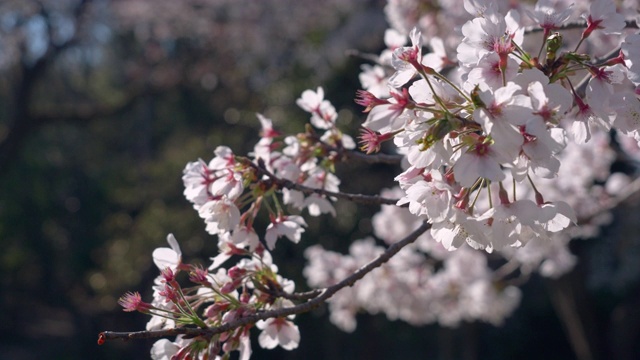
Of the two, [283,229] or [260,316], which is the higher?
[283,229]

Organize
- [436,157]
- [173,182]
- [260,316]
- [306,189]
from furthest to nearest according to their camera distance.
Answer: [173,182] → [306,189] → [260,316] → [436,157]

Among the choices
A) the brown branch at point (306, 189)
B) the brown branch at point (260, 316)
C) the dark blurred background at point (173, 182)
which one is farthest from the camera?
the dark blurred background at point (173, 182)

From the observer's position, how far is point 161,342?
3.96ft

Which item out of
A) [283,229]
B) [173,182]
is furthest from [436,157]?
[173,182]

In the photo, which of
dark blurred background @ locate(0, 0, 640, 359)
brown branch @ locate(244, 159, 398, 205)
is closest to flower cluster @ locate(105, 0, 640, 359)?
brown branch @ locate(244, 159, 398, 205)

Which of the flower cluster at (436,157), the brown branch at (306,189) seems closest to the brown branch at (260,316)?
the flower cluster at (436,157)

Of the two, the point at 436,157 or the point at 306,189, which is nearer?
the point at 436,157

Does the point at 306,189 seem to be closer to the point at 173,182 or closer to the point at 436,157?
the point at 436,157

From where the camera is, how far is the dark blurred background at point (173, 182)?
21.5 feet

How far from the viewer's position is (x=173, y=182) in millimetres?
7230

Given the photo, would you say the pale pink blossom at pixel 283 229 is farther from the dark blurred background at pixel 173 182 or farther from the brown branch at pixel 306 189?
the dark blurred background at pixel 173 182

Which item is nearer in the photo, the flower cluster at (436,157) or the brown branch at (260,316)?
the flower cluster at (436,157)

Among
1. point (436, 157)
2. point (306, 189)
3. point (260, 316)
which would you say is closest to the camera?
point (436, 157)

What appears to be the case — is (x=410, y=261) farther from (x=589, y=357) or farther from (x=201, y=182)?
(x=589, y=357)
